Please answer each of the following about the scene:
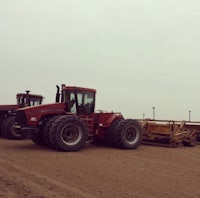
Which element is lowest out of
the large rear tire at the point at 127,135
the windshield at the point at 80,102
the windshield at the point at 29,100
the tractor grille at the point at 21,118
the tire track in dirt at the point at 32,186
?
the tire track in dirt at the point at 32,186

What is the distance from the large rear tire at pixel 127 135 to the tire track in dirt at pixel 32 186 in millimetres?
6646

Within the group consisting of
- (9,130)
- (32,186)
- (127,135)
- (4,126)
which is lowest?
(32,186)

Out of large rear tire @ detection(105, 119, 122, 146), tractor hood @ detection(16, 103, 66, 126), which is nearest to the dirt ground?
tractor hood @ detection(16, 103, 66, 126)

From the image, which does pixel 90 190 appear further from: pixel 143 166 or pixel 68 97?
pixel 68 97

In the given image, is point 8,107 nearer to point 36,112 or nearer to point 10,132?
point 10,132

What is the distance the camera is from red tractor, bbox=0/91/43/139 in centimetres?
1856

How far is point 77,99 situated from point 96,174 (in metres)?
6.24

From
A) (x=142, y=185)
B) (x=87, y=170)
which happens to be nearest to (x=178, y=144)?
(x=87, y=170)

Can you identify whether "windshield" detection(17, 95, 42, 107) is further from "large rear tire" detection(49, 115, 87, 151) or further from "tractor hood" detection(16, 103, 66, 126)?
"large rear tire" detection(49, 115, 87, 151)

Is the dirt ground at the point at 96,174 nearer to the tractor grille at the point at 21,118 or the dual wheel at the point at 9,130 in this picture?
the tractor grille at the point at 21,118

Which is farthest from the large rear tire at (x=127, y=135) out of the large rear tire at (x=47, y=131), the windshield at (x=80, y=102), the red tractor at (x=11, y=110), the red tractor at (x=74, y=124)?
the red tractor at (x=11, y=110)

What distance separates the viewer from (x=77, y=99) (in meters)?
15.0

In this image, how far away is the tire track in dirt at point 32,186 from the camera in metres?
6.86

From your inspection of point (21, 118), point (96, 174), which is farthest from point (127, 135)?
point (96, 174)
